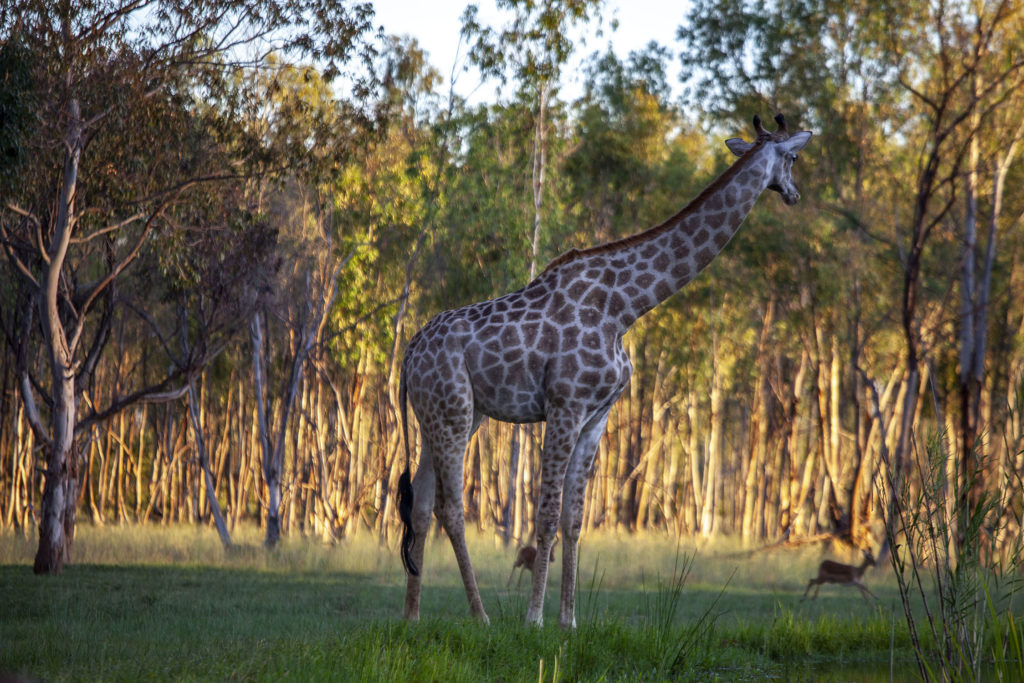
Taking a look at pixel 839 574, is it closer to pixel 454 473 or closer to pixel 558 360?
pixel 558 360

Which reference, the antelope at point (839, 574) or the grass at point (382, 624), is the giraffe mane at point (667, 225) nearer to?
the grass at point (382, 624)

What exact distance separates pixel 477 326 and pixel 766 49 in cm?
1313

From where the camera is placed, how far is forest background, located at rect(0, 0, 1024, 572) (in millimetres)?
10891

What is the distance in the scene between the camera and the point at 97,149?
1104cm

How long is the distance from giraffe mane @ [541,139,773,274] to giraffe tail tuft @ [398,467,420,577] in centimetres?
171

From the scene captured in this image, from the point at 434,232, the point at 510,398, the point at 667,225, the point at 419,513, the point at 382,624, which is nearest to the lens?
the point at 382,624

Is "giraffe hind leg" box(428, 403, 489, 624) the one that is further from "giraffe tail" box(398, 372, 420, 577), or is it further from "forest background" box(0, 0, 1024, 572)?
"forest background" box(0, 0, 1024, 572)

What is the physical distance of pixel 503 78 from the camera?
1538 centimetres

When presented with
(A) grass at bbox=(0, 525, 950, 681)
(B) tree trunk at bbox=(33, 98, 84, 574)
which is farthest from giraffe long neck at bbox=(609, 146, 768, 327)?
(B) tree trunk at bbox=(33, 98, 84, 574)

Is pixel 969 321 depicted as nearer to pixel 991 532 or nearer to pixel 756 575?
pixel 756 575

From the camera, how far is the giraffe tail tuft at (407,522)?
21.1 ft

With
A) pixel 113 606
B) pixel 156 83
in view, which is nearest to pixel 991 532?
pixel 113 606

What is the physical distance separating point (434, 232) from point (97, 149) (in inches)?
265

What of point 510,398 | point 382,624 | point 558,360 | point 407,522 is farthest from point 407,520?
point 558,360
